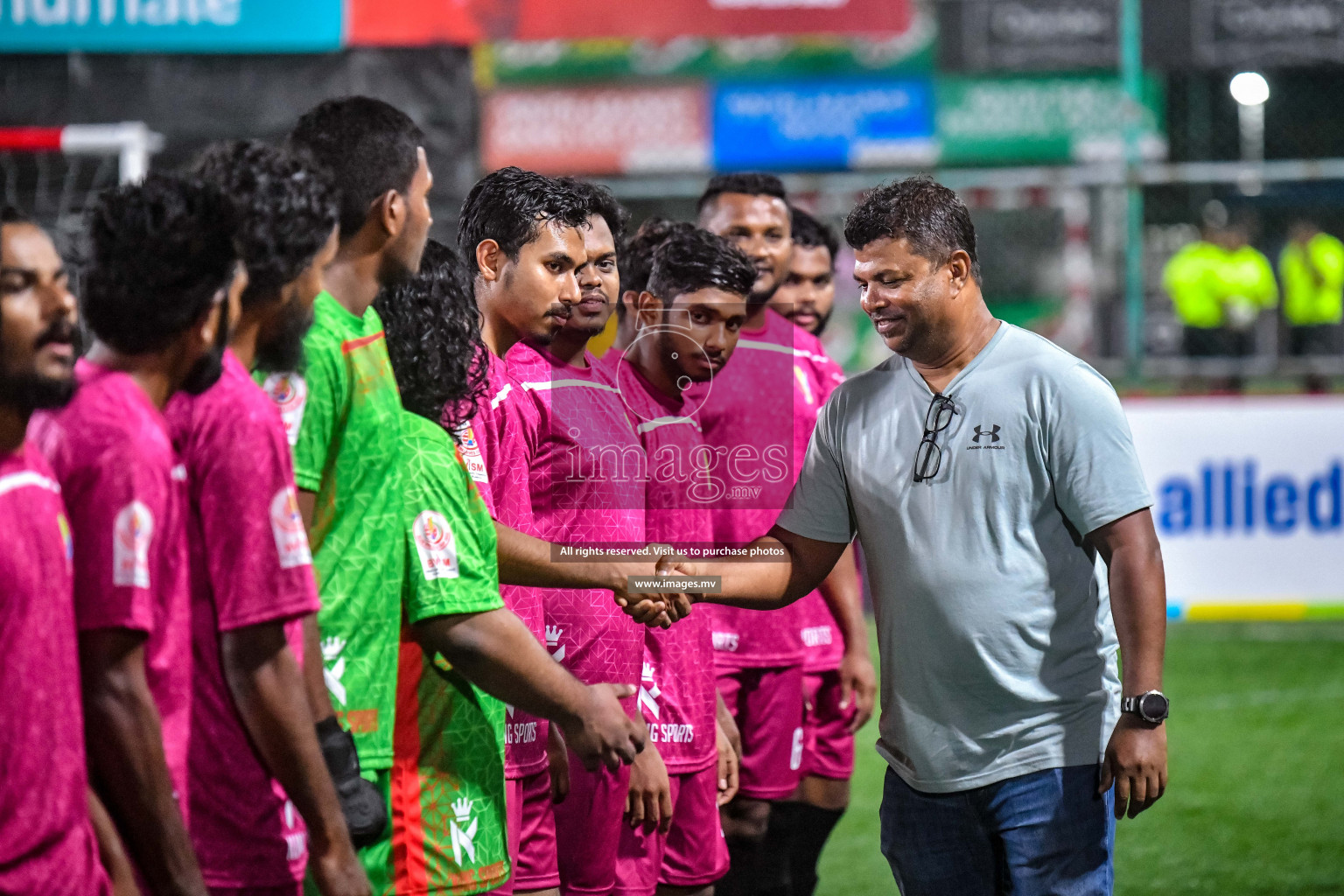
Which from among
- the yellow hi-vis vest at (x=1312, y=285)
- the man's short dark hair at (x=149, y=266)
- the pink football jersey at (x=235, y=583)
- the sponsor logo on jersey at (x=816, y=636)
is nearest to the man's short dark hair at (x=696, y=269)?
the sponsor logo on jersey at (x=816, y=636)

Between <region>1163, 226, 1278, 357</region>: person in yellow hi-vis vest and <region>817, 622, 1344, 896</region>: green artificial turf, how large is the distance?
165 inches

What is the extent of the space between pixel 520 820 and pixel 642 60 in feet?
74.6

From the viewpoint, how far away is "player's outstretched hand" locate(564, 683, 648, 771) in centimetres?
269

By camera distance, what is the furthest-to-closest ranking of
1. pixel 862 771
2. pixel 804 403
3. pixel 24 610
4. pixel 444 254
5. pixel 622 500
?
1. pixel 862 771
2. pixel 804 403
3. pixel 622 500
4. pixel 444 254
5. pixel 24 610

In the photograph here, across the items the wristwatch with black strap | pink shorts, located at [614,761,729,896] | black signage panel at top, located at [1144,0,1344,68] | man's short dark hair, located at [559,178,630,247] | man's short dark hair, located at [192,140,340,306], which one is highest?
black signage panel at top, located at [1144,0,1344,68]

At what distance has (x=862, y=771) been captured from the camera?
716 cm

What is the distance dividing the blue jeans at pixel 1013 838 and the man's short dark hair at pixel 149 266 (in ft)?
6.59

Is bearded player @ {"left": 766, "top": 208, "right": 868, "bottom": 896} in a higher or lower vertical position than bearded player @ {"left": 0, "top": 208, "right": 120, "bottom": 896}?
lower

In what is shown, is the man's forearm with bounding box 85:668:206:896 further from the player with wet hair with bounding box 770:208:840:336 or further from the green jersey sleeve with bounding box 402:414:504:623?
the player with wet hair with bounding box 770:208:840:336

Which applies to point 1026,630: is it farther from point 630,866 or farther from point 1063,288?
point 1063,288

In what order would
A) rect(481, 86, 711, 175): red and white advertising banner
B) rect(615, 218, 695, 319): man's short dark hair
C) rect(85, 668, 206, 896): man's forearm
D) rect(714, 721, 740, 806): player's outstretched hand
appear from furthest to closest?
rect(481, 86, 711, 175): red and white advertising banner → rect(615, 218, 695, 319): man's short dark hair → rect(714, 721, 740, 806): player's outstretched hand → rect(85, 668, 206, 896): man's forearm

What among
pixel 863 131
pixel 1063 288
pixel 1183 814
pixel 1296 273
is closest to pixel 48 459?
pixel 1183 814

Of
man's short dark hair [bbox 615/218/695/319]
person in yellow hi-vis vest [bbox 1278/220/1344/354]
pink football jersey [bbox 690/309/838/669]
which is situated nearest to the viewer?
man's short dark hair [bbox 615/218/695/319]

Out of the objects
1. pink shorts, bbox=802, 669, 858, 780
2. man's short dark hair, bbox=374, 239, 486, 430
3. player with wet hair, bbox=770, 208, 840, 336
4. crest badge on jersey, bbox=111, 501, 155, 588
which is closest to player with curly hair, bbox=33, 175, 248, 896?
crest badge on jersey, bbox=111, 501, 155, 588
